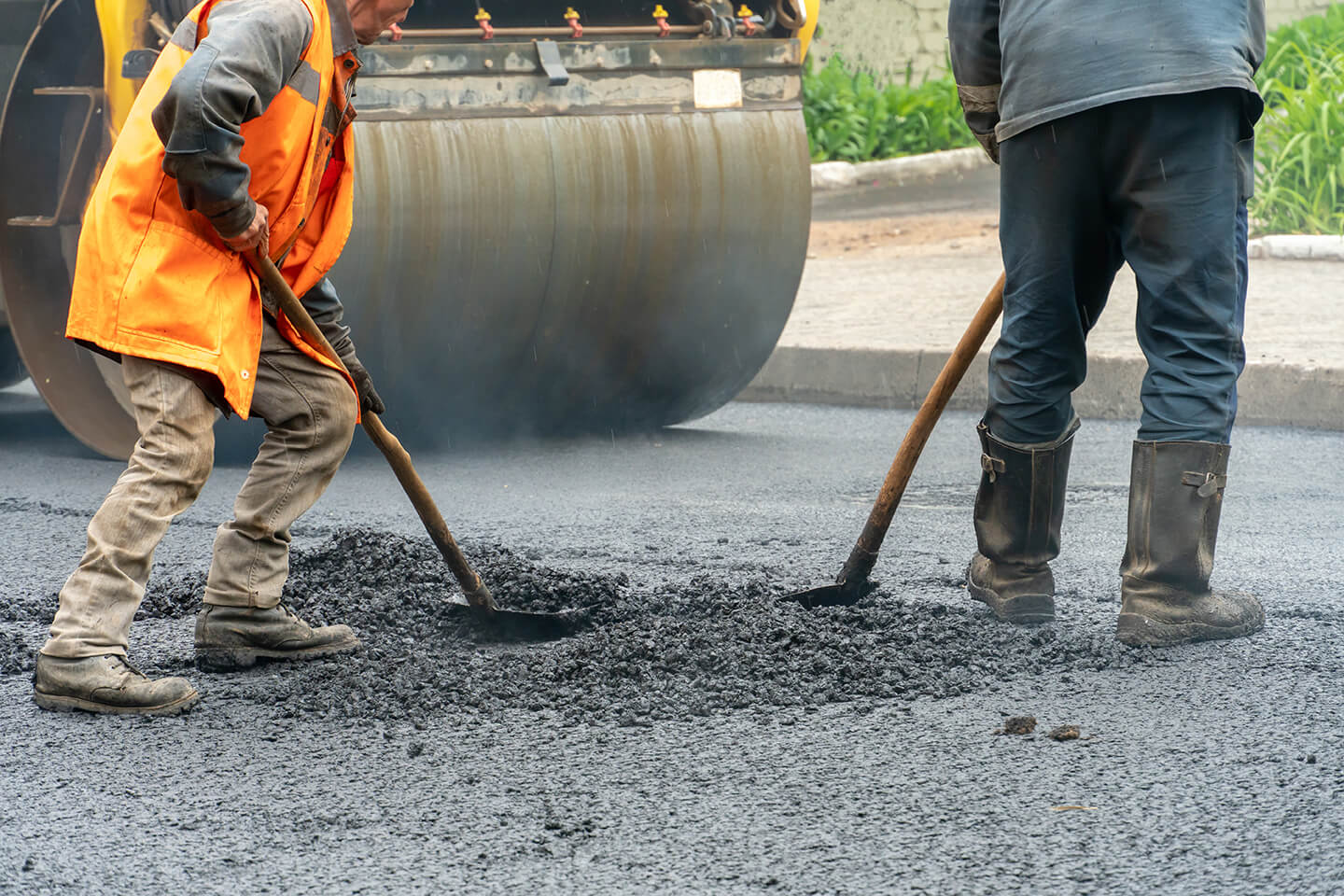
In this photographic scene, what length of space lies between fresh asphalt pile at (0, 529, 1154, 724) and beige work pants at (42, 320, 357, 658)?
0.27 m

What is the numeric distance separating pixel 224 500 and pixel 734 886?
3.06 metres

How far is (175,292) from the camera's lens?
2.62 metres

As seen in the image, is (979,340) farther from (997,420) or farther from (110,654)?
(110,654)

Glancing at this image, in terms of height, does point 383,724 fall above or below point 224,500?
above

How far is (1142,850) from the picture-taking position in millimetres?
2002

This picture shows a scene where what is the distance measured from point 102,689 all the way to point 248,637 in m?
0.39

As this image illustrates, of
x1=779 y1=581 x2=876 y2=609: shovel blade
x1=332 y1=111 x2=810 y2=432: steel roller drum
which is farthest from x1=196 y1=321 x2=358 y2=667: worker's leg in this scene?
x1=332 y1=111 x2=810 y2=432: steel roller drum

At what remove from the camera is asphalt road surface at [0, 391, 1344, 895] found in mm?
2002

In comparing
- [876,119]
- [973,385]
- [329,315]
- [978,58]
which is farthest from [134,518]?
[876,119]

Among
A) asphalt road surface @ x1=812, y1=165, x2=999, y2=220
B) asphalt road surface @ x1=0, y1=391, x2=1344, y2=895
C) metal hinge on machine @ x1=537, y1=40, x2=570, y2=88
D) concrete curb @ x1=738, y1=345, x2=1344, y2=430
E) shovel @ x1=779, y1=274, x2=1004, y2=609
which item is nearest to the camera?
asphalt road surface @ x1=0, y1=391, x2=1344, y2=895

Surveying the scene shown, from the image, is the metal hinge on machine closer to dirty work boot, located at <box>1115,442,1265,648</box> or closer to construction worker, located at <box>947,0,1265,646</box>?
construction worker, located at <box>947,0,1265,646</box>

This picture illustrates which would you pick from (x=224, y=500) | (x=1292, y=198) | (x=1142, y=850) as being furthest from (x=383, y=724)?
(x=1292, y=198)

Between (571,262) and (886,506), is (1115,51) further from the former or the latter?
(571,262)

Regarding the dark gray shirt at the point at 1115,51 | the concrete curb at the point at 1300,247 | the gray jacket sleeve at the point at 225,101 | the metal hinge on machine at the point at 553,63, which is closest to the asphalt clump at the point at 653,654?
the gray jacket sleeve at the point at 225,101
